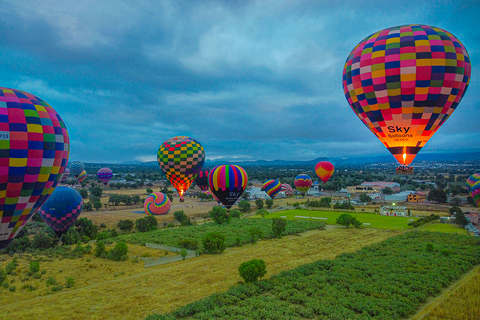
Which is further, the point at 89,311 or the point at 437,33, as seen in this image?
the point at 437,33

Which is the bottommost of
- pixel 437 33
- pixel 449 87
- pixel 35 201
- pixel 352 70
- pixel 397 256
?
pixel 397 256

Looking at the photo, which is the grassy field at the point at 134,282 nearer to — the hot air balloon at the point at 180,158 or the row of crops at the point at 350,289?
the row of crops at the point at 350,289

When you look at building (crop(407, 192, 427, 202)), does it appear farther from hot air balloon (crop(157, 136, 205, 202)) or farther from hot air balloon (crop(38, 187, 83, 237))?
hot air balloon (crop(38, 187, 83, 237))

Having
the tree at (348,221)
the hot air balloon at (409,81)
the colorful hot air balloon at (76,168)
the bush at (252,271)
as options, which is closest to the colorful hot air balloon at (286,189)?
the tree at (348,221)

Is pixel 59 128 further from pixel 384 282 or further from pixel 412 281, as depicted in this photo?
pixel 412 281

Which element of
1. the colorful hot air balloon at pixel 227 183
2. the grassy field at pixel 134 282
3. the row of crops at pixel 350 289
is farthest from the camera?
the colorful hot air balloon at pixel 227 183

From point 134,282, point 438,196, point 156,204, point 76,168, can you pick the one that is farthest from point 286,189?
point 134,282

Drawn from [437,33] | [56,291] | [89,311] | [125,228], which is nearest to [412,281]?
[437,33]

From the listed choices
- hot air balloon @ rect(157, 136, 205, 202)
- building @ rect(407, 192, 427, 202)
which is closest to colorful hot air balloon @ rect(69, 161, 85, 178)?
hot air balloon @ rect(157, 136, 205, 202)
